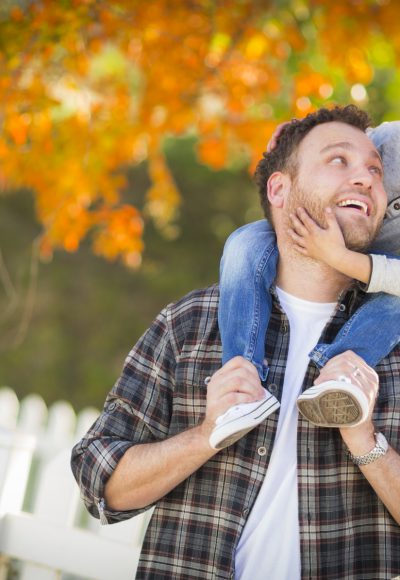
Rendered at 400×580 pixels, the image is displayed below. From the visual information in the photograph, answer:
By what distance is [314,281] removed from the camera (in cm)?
241

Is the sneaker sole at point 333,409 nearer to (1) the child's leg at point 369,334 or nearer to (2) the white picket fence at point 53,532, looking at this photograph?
(1) the child's leg at point 369,334

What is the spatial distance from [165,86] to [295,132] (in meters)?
3.17

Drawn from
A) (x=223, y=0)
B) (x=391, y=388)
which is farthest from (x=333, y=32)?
(x=391, y=388)

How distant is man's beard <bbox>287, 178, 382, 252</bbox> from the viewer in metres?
2.35

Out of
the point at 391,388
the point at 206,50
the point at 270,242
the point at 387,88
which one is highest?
the point at 387,88

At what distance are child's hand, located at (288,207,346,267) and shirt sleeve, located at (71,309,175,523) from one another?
1.65 feet

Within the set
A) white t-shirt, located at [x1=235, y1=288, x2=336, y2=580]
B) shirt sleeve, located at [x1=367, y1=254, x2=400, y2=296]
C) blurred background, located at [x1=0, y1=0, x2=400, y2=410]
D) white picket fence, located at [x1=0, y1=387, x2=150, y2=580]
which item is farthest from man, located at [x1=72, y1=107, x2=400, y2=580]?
blurred background, located at [x1=0, y1=0, x2=400, y2=410]

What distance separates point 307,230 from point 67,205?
3.39m

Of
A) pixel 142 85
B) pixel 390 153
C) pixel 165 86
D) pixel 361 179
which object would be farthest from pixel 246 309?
pixel 142 85

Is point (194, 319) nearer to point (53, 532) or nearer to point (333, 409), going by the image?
point (333, 409)

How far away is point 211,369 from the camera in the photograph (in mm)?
2311

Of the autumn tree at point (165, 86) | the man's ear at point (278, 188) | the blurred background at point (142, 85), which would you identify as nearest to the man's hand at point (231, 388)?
the man's ear at point (278, 188)

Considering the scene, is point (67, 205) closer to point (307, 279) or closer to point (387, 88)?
point (307, 279)

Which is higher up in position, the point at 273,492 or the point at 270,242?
the point at 270,242
